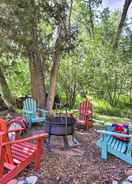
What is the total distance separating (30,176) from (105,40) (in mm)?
6644

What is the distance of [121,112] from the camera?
9.46 m

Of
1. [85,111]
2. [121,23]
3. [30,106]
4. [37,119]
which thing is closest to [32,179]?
[37,119]

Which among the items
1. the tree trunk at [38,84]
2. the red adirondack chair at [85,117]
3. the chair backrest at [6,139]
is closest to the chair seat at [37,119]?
the red adirondack chair at [85,117]

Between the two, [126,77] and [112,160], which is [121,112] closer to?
[126,77]

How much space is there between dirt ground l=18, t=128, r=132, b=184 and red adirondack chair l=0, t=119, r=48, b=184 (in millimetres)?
159

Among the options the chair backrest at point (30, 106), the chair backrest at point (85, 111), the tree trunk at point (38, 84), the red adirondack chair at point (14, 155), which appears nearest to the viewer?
the red adirondack chair at point (14, 155)

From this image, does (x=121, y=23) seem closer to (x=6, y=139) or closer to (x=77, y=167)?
(x=77, y=167)

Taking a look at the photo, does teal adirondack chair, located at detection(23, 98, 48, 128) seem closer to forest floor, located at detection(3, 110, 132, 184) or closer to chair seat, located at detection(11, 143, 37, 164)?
forest floor, located at detection(3, 110, 132, 184)

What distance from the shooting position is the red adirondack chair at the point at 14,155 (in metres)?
3.01

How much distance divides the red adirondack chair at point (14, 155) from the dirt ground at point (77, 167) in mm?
159

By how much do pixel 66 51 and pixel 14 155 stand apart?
12.9ft

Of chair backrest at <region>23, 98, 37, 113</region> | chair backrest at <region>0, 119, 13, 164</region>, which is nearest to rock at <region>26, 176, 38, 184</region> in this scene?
chair backrest at <region>0, 119, 13, 164</region>

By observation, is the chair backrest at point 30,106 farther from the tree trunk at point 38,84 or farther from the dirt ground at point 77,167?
the dirt ground at point 77,167

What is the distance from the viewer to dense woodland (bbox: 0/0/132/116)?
18.1 feet
